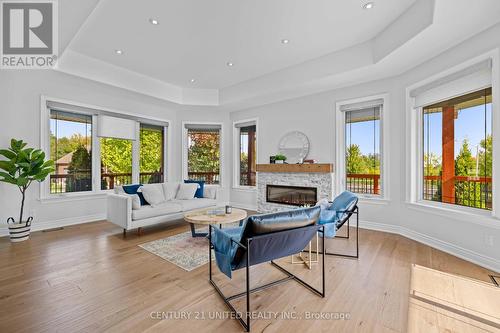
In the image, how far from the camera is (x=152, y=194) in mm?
4180

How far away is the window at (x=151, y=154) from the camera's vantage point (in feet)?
19.0

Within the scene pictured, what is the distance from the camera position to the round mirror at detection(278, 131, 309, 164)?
16.8 feet

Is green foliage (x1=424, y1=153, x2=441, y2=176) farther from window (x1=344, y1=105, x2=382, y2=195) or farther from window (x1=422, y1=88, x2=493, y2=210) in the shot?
window (x1=344, y1=105, x2=382, y2=195)

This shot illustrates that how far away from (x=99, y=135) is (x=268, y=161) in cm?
392

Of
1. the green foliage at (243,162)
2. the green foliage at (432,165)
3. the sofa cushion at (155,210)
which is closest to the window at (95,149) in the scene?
the sofa cushion at (155,210)

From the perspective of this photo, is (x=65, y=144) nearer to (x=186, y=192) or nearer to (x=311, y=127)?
(x=186, y=192)

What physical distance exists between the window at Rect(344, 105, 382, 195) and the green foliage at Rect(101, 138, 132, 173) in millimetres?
5090

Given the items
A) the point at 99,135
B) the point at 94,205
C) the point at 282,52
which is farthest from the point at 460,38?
the point at 94,205

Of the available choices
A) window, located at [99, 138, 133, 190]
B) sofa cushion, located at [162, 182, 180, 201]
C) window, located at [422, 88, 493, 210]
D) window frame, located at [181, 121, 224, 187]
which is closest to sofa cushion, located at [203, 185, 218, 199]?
sofa cushion, located at [162, 182, 180, 201]

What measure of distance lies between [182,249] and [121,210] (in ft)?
4.48

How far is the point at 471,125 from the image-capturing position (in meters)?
3.12

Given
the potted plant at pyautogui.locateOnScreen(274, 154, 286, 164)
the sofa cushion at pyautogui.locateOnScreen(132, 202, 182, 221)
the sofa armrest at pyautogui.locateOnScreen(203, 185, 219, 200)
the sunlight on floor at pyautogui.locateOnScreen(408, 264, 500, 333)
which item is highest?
the potted plant at pyautogui.locateOnScreen(274, 154, 286, 164)

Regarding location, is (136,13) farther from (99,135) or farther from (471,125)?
(471,125)

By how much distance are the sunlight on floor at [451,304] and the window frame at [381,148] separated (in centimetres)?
184
